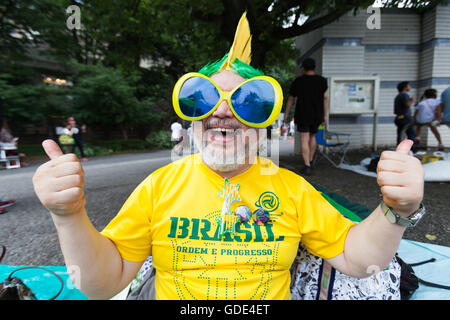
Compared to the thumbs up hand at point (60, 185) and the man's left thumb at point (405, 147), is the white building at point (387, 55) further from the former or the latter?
the thumbs up hand at point (60, 185)

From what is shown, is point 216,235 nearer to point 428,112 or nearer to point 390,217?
point 390,217

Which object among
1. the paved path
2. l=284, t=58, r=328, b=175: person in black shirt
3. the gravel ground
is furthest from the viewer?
l=284, t=58, r=328, b=175: person in black shirt

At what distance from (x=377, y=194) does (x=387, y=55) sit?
7.16m

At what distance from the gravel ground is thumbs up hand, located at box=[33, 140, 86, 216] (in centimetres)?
307

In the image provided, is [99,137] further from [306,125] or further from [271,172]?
[271,172]

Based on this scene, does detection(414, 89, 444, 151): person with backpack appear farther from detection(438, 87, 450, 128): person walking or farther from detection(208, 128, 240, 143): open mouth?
detection(208, 128, 240, 143): open mouth

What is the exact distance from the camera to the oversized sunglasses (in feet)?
3.71

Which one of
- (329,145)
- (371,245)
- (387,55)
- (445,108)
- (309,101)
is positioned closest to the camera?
(371,245)

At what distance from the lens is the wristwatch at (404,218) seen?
874 millimetres

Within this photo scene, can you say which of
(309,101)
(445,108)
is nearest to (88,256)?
(309,101)

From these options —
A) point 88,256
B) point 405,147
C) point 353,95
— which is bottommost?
point 88,256

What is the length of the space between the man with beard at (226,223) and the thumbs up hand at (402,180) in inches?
4.5

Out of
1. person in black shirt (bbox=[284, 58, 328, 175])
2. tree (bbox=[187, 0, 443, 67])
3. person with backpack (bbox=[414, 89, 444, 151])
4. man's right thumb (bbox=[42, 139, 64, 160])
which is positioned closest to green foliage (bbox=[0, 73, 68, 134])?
tree (bbox=[187, 0, 443, 67])

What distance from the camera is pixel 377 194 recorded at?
3736 mm
